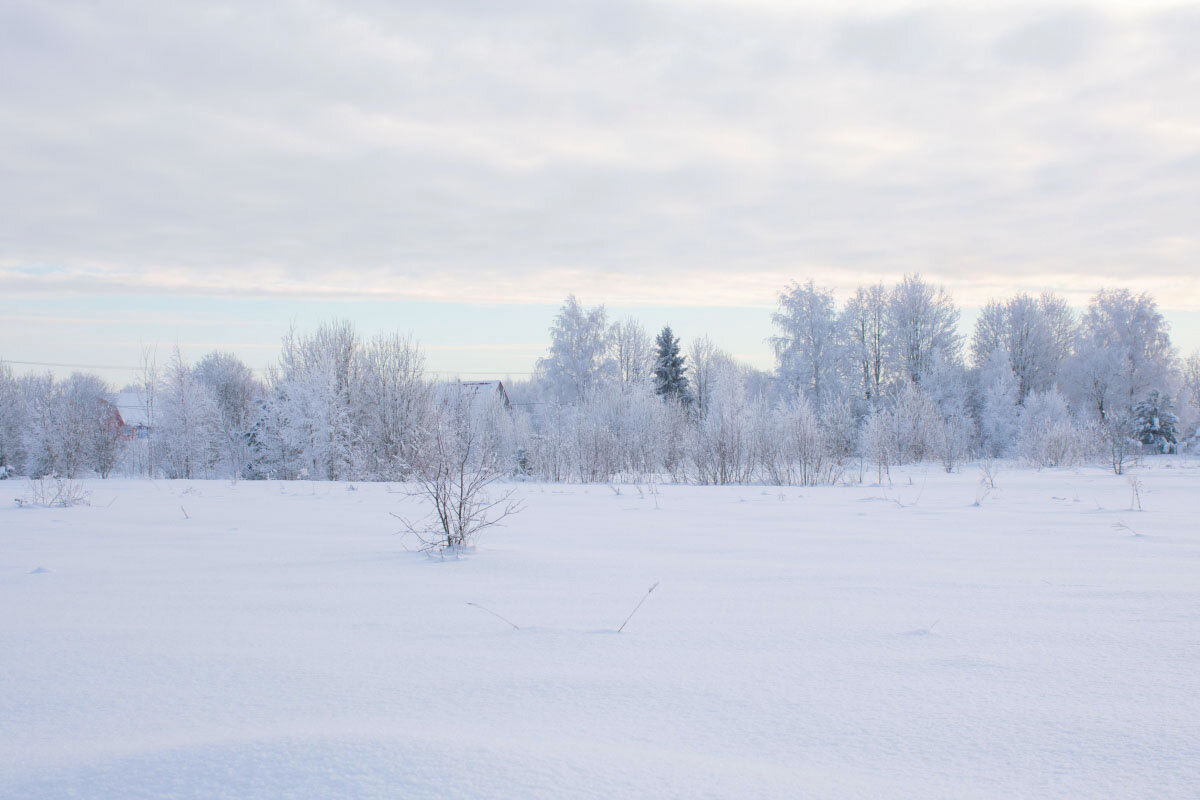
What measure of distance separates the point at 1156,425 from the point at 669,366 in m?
22.8

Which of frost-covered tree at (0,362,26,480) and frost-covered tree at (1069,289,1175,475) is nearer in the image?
frost-covered tree at (0,362,26,480)

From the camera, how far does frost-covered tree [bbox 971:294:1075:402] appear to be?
119 ft

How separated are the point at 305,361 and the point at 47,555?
2289 centimetres

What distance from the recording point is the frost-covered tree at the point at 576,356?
3606 centimetres

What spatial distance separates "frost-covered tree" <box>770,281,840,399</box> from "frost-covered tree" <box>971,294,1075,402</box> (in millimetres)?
9177

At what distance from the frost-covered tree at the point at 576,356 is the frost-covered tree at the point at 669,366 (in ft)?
8.08

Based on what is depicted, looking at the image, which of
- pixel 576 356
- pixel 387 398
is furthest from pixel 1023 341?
pixel 387 398

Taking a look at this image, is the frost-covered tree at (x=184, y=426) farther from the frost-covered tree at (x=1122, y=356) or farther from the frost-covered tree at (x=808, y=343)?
the frost-covered tree at (x=1122, y=356)

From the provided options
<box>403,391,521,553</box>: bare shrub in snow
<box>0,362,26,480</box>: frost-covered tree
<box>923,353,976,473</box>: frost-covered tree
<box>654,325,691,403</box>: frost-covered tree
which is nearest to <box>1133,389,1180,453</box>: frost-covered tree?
<box>923,353,976,473</box>: frost-covered tree

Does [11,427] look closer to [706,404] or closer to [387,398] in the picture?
[387,398]

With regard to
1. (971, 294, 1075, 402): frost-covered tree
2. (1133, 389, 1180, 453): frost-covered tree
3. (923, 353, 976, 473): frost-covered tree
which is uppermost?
(971, 294, 1075, 402): frost-covered tree

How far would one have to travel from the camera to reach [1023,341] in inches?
1430

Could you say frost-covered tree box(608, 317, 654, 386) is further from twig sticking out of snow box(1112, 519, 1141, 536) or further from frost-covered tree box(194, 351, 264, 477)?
twig sticking out of snow box(1112, 519, 1141, 536)

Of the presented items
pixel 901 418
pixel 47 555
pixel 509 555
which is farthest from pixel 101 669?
pixel 901 418
